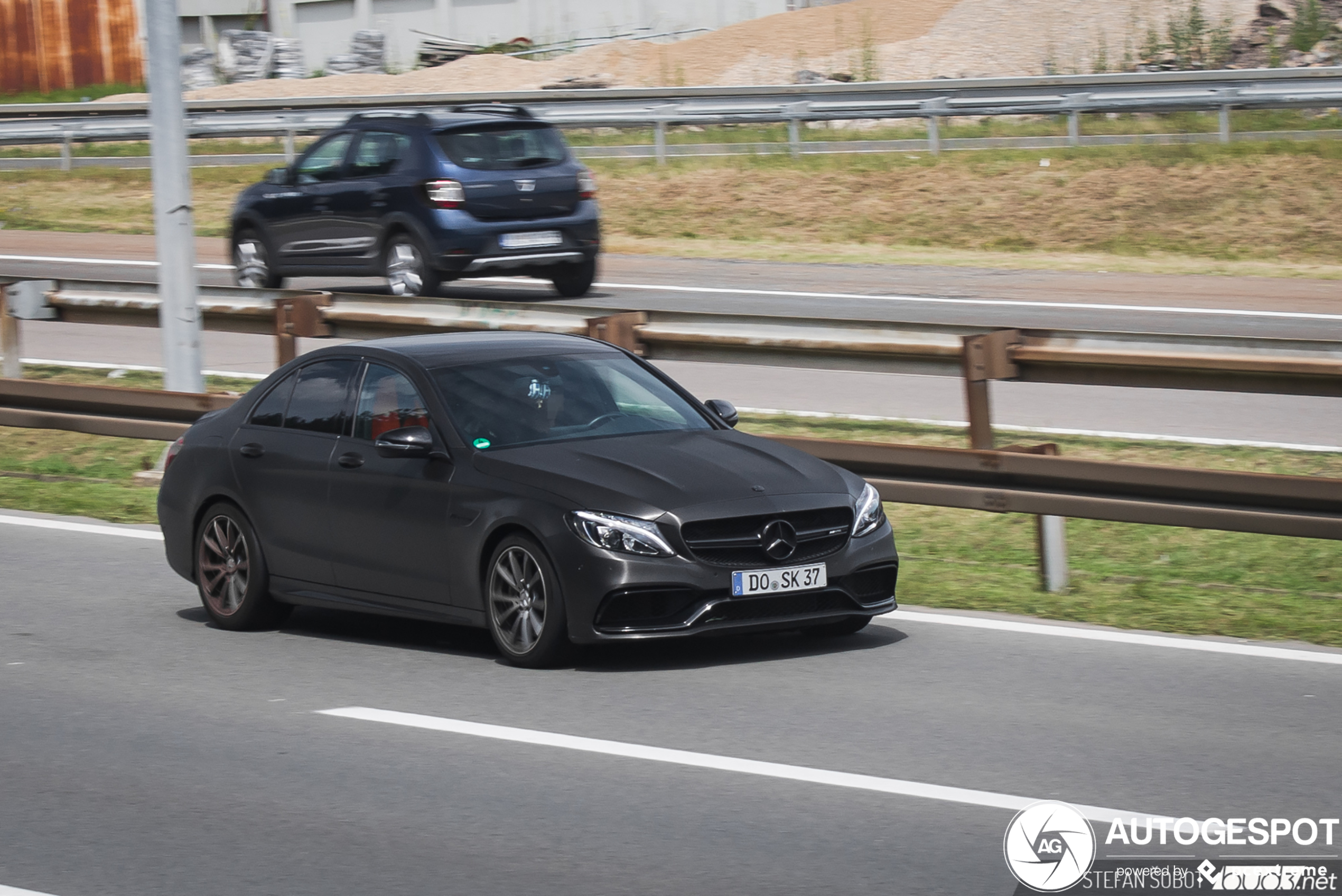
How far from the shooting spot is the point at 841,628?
8750 mm

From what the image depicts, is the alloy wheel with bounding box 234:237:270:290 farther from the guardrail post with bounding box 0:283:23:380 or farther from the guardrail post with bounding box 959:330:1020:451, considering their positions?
the guardrail post with bounding box 959:330:1020:451

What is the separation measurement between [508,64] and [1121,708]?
38849 millimetres

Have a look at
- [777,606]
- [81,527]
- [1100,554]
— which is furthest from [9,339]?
[777,606]

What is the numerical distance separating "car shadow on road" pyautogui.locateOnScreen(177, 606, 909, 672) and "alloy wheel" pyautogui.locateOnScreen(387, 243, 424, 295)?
9.85 m

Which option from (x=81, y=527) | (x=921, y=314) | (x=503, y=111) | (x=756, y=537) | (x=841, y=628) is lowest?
(x=841, y=628)

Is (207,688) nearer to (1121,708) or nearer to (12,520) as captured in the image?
(1121,708)

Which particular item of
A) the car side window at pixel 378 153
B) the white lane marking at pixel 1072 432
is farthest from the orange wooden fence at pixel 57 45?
the white lane marking at pixel 1072 432

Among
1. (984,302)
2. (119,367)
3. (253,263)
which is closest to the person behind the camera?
(119,367)

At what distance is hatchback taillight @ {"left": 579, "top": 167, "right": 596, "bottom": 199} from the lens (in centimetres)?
1955

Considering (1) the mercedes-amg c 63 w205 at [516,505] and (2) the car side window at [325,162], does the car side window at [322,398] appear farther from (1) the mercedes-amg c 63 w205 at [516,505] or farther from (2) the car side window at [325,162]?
(2) the car side window at [325,162]

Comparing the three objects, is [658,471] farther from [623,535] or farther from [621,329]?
[621,329]

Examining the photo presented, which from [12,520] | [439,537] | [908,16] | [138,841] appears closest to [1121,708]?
[439,537]

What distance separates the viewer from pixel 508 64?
146ft

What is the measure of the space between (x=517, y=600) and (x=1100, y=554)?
413cm
